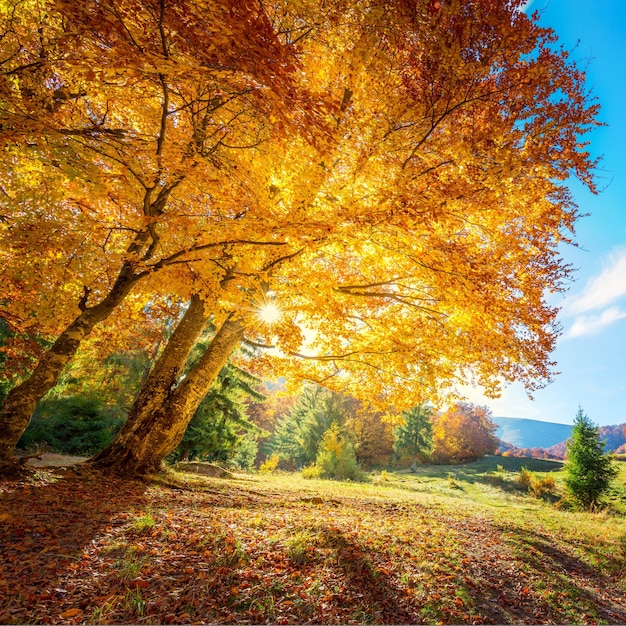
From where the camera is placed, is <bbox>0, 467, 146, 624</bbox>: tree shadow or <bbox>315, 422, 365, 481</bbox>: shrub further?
<bbox>315, 422, 365, 481</bbox>: shrub

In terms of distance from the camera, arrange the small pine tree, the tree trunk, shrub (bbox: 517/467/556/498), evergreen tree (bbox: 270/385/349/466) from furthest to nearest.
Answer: evergreen tree (bbox: 270/385/349/466) < shrub (bbox: 517/467/556/498) < the small pine tree < the tree trunk

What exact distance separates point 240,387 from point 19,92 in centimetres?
1469

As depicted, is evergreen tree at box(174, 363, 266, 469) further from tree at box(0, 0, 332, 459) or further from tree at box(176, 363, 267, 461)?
tree at box(0, 0, 332, 459)

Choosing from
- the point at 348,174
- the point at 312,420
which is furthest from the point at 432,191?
the point at 312,420

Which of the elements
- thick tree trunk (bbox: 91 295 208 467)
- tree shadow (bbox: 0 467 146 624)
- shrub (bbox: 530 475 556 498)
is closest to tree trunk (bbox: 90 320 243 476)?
thick tree trunk (bbox: 91 295 208 467)

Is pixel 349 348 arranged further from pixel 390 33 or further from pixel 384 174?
pixel 390 33

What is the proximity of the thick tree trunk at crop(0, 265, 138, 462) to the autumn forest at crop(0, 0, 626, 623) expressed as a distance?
34 millimetres

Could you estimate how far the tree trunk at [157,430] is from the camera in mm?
7621

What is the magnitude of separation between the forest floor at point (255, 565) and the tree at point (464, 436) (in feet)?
116

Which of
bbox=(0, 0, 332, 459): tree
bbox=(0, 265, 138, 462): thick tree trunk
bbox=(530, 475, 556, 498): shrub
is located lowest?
bbox=(530, 475, 556, 498): shrub

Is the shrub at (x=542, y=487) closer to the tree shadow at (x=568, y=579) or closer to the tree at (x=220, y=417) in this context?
the tree shadow at (x=568, y=579)

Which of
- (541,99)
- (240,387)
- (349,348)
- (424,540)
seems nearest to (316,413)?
(240,387)

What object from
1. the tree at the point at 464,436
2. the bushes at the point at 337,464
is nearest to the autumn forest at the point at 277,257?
the bushes at the point at 337,464

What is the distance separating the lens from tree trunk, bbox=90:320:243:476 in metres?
7.62
